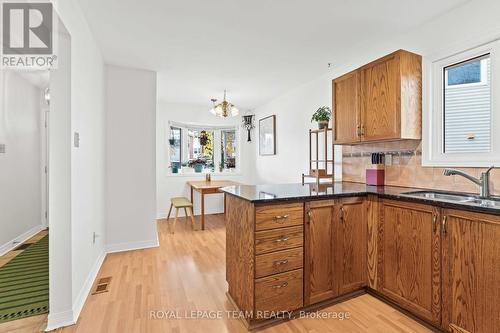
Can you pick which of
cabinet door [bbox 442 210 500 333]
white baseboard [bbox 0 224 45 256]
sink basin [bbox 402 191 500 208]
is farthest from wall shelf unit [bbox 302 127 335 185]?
white baseboard [bbox 0 224 45 256]

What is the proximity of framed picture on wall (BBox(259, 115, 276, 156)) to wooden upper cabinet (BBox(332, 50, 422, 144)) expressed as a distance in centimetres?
237

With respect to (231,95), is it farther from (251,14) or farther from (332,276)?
(332,276)

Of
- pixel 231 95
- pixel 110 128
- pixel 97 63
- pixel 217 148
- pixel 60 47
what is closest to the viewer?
pixel 60 47

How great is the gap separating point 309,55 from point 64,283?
3.23 metres

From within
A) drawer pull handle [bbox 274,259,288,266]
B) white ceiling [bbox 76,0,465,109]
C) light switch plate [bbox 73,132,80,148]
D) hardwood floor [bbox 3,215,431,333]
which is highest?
white ceiling [bbox 76,0,465,109]

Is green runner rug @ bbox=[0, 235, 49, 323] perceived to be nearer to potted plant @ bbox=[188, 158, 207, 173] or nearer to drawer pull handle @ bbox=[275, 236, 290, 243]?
drawer pull handle @ bbox=[275, 236, 290, 243]

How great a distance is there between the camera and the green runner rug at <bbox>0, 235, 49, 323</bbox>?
6.43ft

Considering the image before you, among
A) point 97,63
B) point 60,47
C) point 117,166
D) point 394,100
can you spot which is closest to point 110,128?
point 117,166

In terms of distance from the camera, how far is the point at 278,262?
1801 mm

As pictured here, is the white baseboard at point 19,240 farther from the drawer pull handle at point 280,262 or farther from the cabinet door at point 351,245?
the cabinet door at point 351,245

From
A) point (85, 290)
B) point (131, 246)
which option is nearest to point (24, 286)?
point (85, 290)

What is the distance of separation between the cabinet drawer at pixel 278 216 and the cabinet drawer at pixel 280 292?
0.36 meters

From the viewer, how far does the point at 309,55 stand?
2.98 meters

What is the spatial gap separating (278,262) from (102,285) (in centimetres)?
179
